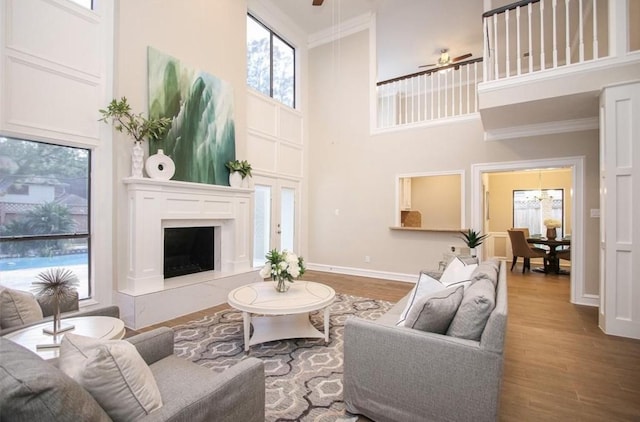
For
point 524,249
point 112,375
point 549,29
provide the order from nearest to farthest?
point 112,375
point 549,29
point 524,249

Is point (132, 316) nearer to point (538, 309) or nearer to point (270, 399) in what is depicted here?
point (270, 399)

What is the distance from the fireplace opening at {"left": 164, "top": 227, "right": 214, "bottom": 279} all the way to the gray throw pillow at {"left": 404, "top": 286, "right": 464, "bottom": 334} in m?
3.71

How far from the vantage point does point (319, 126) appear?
270 inches

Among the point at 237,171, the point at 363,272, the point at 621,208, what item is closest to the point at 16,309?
the point at 237,171

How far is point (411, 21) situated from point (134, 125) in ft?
18.4

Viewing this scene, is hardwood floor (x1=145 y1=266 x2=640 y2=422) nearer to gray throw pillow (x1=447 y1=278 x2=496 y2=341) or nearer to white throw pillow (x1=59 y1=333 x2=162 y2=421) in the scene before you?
Answer: gray throw pillow (x1=447 y1=278 x2=496 y2=341)

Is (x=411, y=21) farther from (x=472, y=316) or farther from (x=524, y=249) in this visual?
(x=472, y=316)

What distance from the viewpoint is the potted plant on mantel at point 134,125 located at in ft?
11.3

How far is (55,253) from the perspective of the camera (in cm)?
325

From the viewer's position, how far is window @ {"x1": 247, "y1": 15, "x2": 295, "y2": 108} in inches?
227

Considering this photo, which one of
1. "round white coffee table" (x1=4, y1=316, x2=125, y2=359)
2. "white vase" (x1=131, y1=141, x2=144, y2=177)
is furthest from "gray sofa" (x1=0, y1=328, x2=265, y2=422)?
"white vase" (x1=131, y1=141, x2=144, y2=177)

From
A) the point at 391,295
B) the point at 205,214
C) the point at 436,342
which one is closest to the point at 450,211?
the point at 391,295

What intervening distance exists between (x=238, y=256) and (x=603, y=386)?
4428 mm

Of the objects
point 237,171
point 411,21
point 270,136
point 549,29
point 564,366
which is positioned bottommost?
point 564,366
